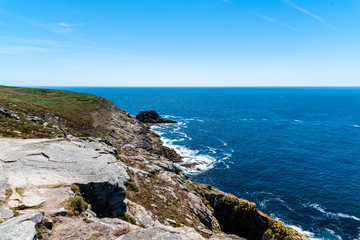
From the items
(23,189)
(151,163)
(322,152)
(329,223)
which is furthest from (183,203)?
(322,152)

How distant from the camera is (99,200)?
1459 centimetres

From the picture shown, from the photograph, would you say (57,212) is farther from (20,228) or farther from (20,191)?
(20,191)

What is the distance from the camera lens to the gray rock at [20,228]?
8.68 metres

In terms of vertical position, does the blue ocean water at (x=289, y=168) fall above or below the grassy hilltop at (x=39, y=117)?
below

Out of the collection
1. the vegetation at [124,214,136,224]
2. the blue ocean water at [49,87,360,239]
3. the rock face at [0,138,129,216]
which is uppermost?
the rock face at [0,138,129,216]

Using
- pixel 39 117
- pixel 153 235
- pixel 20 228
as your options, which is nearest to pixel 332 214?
pixel 153 235

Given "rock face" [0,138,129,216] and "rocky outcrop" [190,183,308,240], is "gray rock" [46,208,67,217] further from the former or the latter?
"rocky outcrop" [190,183,308,240]

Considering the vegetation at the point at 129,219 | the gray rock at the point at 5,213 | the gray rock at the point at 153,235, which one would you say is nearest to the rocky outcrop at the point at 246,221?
the vegetation at the point at 129,219

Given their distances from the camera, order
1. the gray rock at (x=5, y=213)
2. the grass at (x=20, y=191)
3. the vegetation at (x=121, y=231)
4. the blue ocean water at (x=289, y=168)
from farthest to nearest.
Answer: the blue ocean water at (x=289, y=168) < the grass at (x=20, y=191) < the vegetation at (x=121, y=231) < the gray rock at (x=5, y=213)

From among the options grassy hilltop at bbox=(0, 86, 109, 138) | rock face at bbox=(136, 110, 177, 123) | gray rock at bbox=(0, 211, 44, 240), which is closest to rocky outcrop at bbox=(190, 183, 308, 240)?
gray rock at bbox=(0, 211, 44, 240)

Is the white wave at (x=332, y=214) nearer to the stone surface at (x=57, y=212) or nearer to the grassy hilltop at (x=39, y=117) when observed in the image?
the stone surface at (x=57, y=212)

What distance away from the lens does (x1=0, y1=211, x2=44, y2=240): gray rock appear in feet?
28.5

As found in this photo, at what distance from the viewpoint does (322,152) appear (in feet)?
213

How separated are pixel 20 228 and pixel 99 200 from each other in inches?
224
